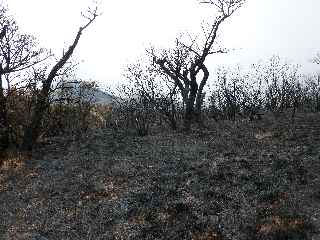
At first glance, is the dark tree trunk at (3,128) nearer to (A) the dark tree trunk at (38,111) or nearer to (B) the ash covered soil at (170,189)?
(A) the dark tree trunk at (38,111)

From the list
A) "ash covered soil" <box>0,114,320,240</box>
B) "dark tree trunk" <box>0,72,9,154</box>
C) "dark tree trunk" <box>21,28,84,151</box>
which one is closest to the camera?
"ash covered soil" <box>0,114,320,240</box>

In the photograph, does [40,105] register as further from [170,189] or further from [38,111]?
[170,189]

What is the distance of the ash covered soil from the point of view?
14320mm

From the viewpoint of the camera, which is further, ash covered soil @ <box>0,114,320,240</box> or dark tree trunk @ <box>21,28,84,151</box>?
dark tree trunk @ <box>21,28,84,151</box>

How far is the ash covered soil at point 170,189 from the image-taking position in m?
14.3

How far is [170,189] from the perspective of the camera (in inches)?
675

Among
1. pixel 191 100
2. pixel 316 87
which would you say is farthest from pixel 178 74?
pixel 316 87

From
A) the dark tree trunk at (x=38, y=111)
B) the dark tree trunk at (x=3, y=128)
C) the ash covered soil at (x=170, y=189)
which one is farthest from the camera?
the dark tree trunk at (x=38, y=111)

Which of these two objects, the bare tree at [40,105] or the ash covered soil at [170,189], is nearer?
the ash covered soil at [170,189]

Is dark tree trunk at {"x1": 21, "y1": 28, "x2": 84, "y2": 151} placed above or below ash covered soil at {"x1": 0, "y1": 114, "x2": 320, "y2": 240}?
above

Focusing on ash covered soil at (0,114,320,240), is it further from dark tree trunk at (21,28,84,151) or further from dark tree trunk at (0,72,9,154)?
dark tree trunk at (0,72,9,154)

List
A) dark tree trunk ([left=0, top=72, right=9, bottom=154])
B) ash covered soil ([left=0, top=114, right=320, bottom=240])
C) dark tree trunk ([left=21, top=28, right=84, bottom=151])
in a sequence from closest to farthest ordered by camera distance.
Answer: ash covered soil ([left=0, top=114, right=320, bottom=240]) → dark tree trunk ([left=0, top=72, right=9, bottom=154]) → dark tree trunk ([left=21, top=28, right=84, bottom=151])

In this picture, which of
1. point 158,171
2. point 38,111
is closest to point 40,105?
point 38,111

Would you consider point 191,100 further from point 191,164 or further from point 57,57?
point 191,164
